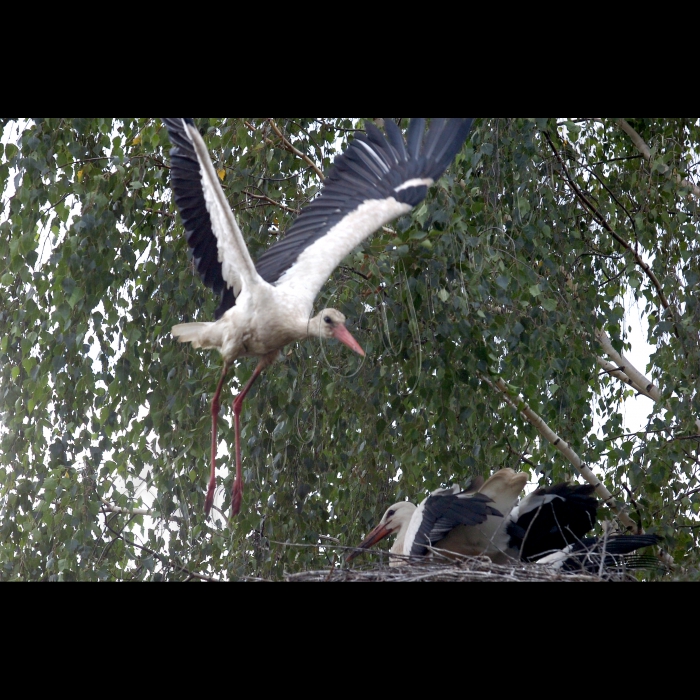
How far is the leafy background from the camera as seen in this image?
3061mm

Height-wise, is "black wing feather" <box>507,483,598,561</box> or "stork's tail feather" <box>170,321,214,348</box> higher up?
"stork's tail feather" <box>170,321,214,348</box>

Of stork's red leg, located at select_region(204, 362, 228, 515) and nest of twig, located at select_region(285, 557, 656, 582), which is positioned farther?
stork's red leg, located at select_region(204, 362, 228, 515)

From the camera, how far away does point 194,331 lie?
9.83ft

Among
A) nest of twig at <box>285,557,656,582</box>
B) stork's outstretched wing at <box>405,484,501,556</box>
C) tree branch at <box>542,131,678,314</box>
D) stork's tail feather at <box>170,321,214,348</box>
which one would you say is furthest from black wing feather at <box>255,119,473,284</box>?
nest of twig at <box>285,557,656,582</box>

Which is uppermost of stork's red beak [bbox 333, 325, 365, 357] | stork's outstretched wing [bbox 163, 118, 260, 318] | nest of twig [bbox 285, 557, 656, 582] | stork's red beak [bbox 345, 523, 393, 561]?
stork's outstretched wing [bbox 163, 118, 260, 318]

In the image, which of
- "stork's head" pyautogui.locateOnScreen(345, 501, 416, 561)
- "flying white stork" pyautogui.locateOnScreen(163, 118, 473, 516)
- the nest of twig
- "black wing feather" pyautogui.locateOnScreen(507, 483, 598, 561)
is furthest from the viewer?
"stork's head" pyautogui.locateOnScreen(345, 501, 416, 561)

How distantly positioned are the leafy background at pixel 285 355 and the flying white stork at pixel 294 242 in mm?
102

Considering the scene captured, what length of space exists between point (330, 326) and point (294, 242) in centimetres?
35

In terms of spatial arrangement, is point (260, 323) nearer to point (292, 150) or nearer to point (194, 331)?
point (194, 331)

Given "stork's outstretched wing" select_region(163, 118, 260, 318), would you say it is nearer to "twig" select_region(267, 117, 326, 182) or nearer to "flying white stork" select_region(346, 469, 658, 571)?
"twig" select_region(267, 117, 326, 182)

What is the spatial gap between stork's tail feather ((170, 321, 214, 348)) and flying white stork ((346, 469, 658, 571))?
0.78m

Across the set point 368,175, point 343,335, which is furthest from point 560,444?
point 368,175
